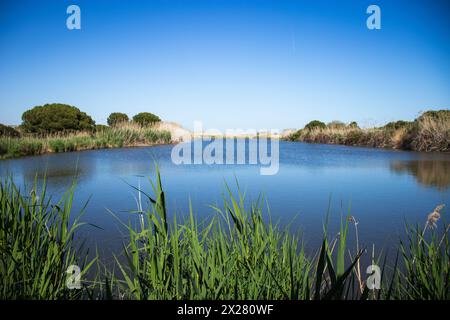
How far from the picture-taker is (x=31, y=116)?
64.1 feet

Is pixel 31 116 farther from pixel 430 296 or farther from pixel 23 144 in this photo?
pixel 430 296

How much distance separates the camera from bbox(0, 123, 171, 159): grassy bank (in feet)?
36.9

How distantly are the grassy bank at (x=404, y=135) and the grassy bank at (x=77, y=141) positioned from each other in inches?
494

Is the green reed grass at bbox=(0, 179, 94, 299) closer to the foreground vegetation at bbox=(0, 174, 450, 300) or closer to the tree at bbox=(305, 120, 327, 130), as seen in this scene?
the foreground vegetation at bbox=(0, 174, 450, 300)

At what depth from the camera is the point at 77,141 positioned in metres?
15.0

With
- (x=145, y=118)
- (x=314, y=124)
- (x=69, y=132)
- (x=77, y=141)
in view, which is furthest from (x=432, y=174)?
(x=314, y=124)

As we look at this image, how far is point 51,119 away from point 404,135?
1973 centimetres

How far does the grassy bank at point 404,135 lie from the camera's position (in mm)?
13219

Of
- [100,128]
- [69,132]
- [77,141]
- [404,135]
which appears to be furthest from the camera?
[100,128]

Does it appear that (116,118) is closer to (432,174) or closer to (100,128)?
(100,128)

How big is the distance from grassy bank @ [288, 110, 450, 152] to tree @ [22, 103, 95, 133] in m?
18.1

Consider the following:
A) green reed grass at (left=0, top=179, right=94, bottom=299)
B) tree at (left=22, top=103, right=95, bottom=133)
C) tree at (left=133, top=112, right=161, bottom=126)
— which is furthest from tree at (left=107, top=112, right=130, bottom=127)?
green reed grass at (left=0, top=179, right=94, bottom=299)
